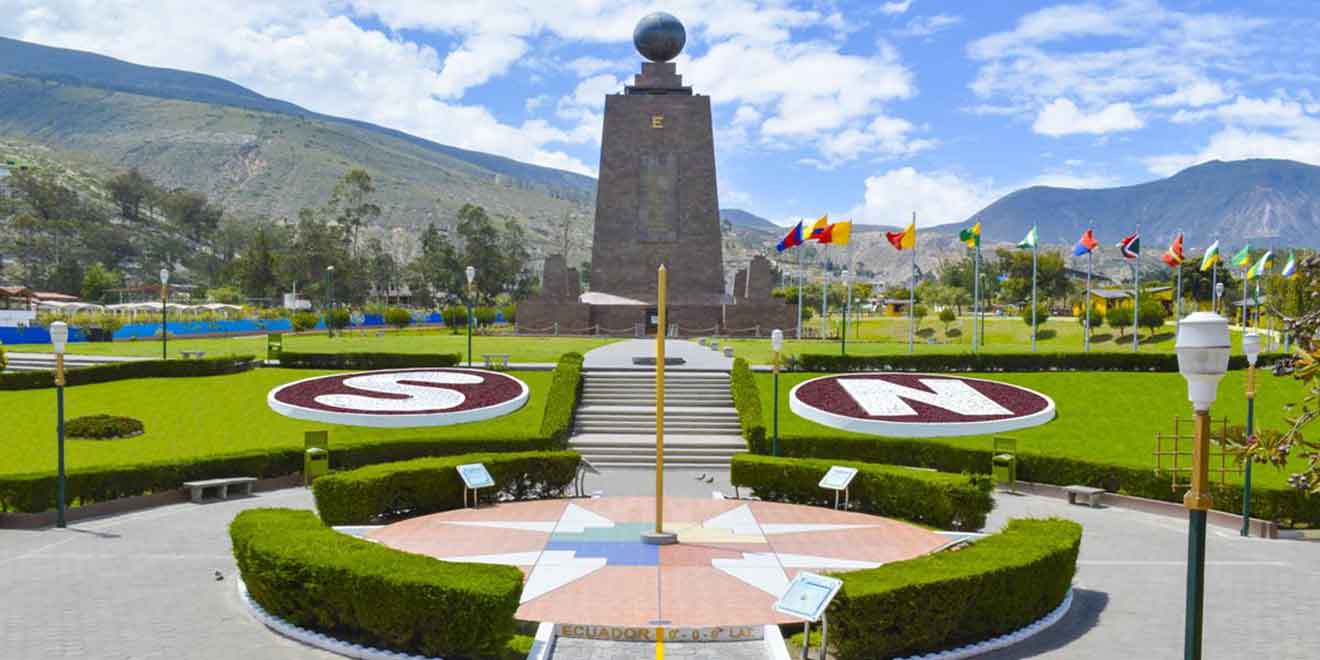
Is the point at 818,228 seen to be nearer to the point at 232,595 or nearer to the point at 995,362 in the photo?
the point at 995,362

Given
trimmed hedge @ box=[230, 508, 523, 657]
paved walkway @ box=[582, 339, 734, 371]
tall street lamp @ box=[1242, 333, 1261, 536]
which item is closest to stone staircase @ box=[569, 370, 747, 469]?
paved walkway @ box=[582, 339, 734, 371]

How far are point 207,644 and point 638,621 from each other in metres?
5.11

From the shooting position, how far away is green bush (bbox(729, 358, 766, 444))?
24797 millimetres

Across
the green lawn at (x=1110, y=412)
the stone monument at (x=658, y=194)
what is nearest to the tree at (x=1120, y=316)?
the stone monument at (x=658, y=194)

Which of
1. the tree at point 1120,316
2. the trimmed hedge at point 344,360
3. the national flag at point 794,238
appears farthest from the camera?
the tree at point 1120,316

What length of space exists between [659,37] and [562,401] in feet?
132

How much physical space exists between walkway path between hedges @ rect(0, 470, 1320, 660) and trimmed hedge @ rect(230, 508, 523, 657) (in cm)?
50

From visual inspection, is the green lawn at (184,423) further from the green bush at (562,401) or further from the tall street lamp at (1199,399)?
the tall street lamp at (1199,399)

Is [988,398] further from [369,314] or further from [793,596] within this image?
[369,314]

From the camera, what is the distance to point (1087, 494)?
2081 centimetres

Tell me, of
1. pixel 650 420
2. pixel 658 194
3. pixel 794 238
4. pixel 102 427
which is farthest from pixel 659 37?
pixel 102 427

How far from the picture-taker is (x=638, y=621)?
11.8m

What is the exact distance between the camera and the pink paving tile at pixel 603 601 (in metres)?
12.0

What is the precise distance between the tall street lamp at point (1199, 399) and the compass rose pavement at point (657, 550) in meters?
5.65
